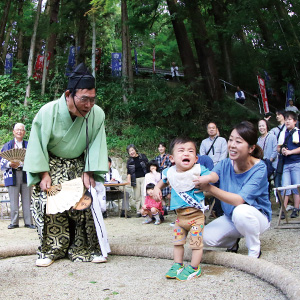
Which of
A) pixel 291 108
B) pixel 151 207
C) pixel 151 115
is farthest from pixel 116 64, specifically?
pixel 151 207

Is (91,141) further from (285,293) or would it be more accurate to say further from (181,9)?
(181,9)

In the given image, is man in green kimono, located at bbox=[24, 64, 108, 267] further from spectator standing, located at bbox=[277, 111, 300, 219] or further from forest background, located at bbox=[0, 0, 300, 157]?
forest background, located at bbox=[0, 0, 300, 157]

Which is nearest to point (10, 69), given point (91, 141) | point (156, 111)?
point (156, 111)

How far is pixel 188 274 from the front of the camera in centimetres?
288

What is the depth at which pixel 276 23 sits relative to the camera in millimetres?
10625

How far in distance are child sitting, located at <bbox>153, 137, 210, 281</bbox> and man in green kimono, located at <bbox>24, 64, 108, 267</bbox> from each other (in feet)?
2.92

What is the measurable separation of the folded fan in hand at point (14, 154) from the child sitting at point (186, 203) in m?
3.83

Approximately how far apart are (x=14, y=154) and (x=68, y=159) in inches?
112

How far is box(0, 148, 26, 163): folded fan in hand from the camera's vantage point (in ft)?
20.3

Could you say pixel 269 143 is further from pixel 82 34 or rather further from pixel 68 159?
pixel 82 34

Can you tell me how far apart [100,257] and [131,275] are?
0.61 meters

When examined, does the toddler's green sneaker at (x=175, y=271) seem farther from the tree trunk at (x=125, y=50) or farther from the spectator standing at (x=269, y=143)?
the tree trunk at (x=125, y=50)

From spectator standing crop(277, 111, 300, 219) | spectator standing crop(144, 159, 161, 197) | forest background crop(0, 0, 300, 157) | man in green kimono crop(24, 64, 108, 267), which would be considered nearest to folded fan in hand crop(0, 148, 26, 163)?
spectator standing crop(144, 159, 161, 197)

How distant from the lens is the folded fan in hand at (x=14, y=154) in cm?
619
